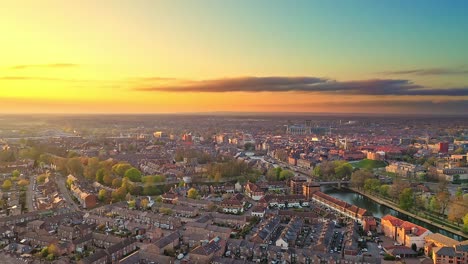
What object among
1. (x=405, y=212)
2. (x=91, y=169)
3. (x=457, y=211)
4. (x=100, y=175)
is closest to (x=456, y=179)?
(x=405, y=212)

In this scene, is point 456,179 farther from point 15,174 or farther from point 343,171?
point 15,174

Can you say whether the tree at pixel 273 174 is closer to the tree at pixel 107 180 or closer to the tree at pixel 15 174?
the tree at pixel 107 180

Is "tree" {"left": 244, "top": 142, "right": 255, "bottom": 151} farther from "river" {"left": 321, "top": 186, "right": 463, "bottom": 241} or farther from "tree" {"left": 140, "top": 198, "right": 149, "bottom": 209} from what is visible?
"tree" {"left": 140, "top": 198, "right": 149, "bottom": 209}

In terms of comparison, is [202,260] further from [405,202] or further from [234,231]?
[405,202]

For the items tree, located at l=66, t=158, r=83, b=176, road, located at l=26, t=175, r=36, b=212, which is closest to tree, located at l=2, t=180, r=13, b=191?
road, located at l=26, t=175, r=36, b=212

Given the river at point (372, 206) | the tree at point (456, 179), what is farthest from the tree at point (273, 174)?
the tree at point (456, 179)
